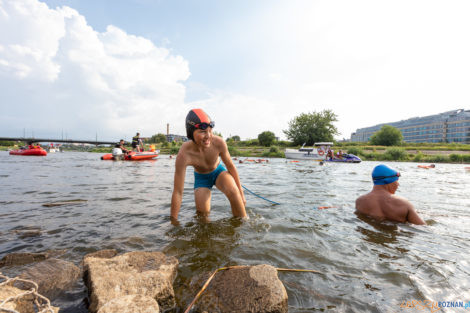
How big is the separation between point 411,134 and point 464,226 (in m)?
172

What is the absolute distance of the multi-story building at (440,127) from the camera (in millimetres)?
104750

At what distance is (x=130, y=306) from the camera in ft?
4.93

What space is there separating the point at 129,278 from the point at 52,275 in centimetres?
89

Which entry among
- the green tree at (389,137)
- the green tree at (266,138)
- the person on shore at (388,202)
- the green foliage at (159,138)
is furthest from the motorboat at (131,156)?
the green foliage at (159,138)

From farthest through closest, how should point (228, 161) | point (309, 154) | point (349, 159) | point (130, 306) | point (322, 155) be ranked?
1. point (309, 154)
2. point (322, 155)
3. point (349, 159)
4. point (228, 161)
5. point (130, 306)

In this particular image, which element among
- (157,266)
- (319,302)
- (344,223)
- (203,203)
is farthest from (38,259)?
(344,223)

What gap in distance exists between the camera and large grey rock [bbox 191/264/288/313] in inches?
69.7

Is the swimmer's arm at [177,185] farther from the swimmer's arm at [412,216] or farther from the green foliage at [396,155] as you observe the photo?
the green foliage at [396,155]

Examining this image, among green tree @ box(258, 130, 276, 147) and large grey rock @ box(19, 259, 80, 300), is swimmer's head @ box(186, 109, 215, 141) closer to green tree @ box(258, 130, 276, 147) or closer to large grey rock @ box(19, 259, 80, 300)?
large grey rock @ box(19, 259, 80, 300)

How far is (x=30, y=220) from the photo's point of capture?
4051 mm

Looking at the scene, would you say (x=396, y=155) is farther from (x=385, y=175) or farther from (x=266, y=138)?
(x=385, y=175)

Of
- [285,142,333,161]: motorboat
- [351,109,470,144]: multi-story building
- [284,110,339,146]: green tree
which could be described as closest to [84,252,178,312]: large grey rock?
[285,142,333,161]: motorboat

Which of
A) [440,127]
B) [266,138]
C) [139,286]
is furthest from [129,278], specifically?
[440,127]

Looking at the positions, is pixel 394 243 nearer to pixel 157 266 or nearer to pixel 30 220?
pixel 157 266
